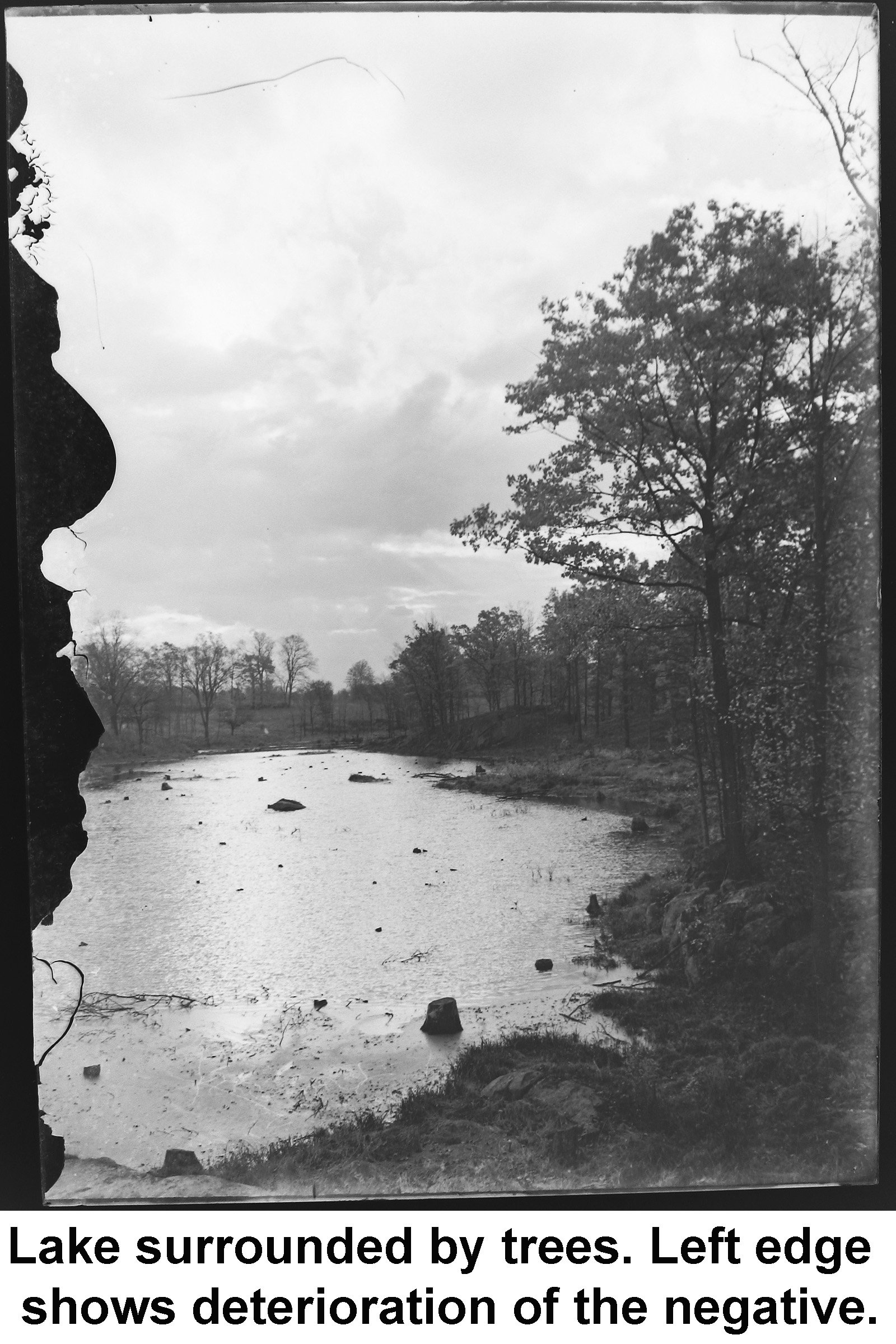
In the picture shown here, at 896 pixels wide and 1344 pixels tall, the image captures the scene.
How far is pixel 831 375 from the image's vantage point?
2.07 m

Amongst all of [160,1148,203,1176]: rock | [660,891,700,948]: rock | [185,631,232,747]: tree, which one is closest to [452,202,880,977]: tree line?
[660,891,700,948]: rock

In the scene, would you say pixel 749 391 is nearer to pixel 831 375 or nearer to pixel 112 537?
pixel 831 375

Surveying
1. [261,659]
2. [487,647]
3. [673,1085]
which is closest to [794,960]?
[673,1085]

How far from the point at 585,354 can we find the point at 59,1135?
10.7 ft

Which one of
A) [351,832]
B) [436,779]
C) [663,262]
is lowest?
[351,832]

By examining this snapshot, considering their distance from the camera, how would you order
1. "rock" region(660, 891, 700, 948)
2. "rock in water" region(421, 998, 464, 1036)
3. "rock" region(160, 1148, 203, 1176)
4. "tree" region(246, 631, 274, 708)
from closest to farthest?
1. "rock" region(160, 1148, 203, 1176)
2. "rock in water" region(421, 998, 464, 1036)
3. "rock" region(660, 891, 700, 948)
4. "tree" region(246, 631, 274, 708)

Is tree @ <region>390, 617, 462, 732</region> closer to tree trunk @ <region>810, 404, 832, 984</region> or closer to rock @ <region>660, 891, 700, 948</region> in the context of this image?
rock @ <region>660, 891, 700, 948</region>

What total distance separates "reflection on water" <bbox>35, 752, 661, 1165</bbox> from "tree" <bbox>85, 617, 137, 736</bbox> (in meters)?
0.30

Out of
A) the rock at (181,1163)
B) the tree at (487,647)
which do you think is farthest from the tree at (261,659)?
the rock at (181,1163)

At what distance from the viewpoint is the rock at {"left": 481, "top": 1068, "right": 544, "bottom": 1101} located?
1.91 metres

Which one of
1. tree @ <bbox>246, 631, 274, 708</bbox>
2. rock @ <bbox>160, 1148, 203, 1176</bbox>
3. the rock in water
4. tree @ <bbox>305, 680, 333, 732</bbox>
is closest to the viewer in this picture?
rock @ <bbox>160, 1148, 203, 1176</bbox>

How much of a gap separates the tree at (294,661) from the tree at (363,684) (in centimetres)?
15

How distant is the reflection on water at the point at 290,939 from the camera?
191 centimetres
